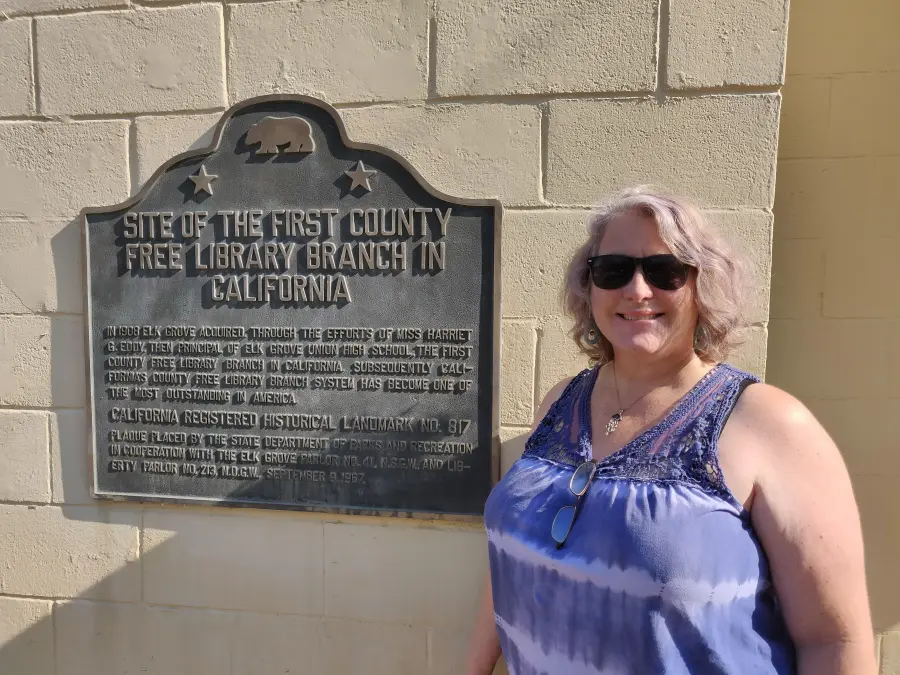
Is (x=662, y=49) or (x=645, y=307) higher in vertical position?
(x=662, y=49)

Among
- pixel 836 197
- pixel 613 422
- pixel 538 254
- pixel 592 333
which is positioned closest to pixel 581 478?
pixel 613 422

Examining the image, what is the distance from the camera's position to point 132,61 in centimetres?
274

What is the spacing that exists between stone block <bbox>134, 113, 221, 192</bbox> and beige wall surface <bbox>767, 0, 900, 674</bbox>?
2.45m

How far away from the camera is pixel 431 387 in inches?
101

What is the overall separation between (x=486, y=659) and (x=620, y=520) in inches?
37.2

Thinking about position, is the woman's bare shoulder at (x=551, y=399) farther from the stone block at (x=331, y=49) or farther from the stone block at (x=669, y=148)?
the stone block at (x=331, y=49)

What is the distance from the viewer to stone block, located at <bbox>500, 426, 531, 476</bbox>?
256 cm

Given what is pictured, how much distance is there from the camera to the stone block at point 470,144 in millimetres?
2498

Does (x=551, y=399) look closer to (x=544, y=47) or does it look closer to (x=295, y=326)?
(x=295, y=326)

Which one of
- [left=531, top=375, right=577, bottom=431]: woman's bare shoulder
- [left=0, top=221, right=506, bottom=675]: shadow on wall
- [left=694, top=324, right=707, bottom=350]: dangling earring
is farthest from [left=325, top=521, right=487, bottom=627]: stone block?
[left=694, top=324, right=707, bottom=350]: dangling earring

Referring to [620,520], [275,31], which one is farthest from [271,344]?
[620,520]

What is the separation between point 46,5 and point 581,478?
2.93 meters

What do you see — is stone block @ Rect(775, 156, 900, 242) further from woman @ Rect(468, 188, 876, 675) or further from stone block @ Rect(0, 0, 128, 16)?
stone block @ Rect(0, 0, 128, 16)

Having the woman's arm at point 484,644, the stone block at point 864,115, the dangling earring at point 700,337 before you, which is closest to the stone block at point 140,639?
the woman's arm at point 484,644
